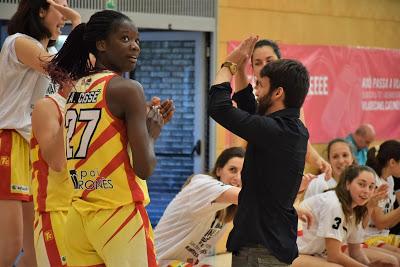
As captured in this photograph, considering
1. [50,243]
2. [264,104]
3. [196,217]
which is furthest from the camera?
[196,217]

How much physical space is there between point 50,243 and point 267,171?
107cm

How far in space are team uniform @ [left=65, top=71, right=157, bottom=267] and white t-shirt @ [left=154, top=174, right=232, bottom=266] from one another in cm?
160

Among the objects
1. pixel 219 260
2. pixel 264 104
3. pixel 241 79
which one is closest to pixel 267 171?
pixel 264 104

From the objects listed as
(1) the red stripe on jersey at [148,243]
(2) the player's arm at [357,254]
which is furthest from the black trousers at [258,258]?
(2) the player's arm at [357,254]

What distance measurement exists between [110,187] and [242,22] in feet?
18.9

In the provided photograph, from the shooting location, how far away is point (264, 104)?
370 centimetres

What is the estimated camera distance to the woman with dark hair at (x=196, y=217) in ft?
16.1

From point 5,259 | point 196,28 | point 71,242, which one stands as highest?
point 196,28

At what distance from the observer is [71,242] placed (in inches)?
130

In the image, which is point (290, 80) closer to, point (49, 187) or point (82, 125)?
point (82, 125)

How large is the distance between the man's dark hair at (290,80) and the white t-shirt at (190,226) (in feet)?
4.22

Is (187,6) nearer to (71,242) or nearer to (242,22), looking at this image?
(242,22)

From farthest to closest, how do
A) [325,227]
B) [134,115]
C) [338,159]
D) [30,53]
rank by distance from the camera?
[338,159], [325,227], [30,53], [134,115]

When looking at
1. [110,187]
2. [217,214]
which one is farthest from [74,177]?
[217,214]
